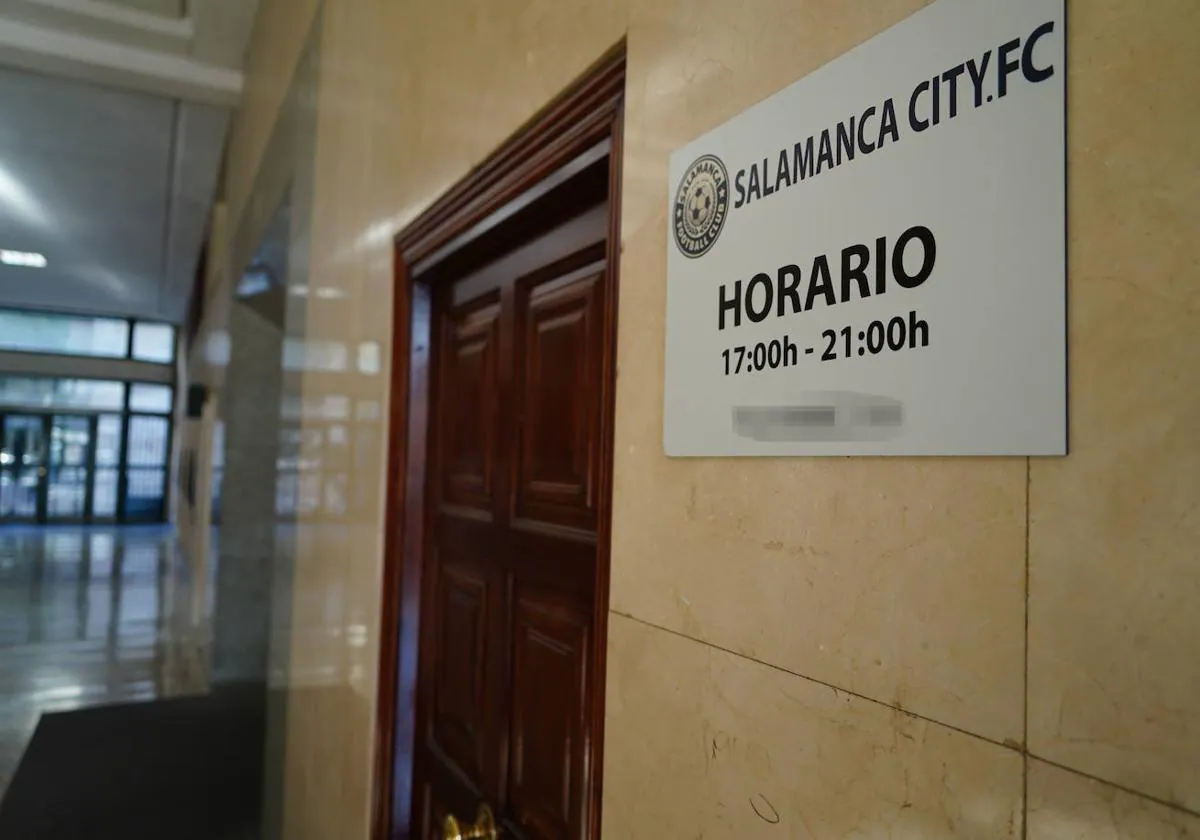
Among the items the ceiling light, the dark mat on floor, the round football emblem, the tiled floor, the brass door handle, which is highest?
the ceiling light

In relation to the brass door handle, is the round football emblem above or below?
above

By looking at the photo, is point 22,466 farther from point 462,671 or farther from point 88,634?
point 462,671

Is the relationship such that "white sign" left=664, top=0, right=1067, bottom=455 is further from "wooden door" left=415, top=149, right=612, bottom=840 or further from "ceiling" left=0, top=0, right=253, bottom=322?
"ceiling" left=0, top=0, right=253, bottom=322

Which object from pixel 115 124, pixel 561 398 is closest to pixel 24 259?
pixel 115 124

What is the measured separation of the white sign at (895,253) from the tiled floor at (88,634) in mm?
4714

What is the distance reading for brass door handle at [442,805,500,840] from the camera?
1427 millimetres

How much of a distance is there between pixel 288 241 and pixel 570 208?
2.66m

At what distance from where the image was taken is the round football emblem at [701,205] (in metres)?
0.74

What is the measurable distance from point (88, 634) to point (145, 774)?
3.57 metres

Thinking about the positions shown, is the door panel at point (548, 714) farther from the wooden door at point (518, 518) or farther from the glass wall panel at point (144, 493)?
the glass wall panel at point (144, 493)

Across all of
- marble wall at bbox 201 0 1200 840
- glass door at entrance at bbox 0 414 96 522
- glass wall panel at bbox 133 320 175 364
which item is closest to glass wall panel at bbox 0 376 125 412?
glass door at entrance at bbox 0 414 96 522

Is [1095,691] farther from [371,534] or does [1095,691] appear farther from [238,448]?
[238,448]

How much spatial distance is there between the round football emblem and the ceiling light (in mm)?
11785

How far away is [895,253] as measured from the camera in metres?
0.56
